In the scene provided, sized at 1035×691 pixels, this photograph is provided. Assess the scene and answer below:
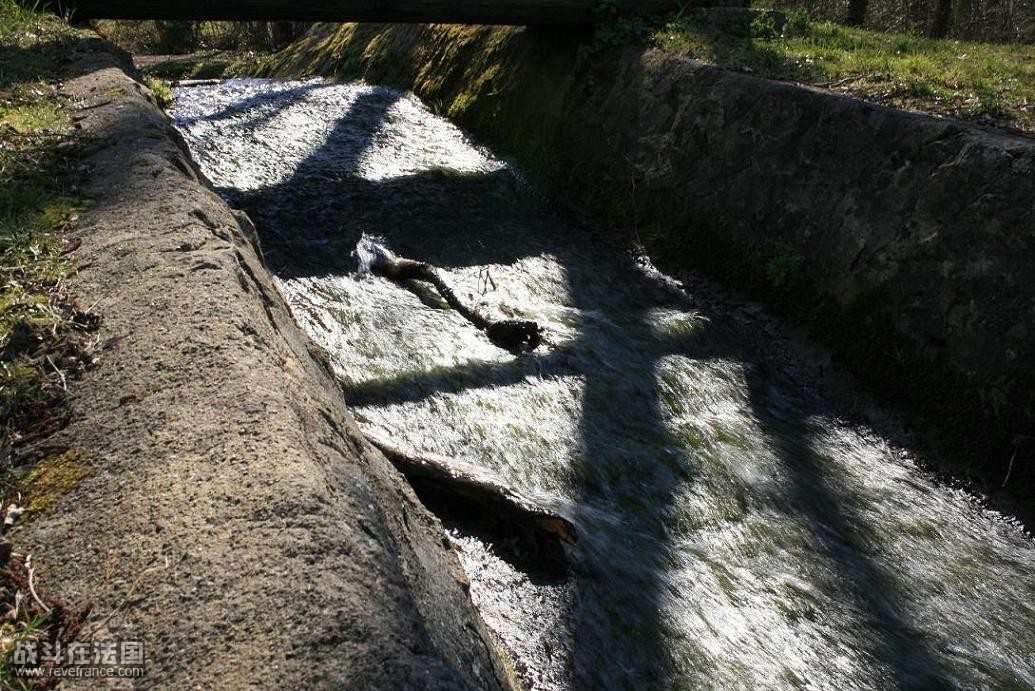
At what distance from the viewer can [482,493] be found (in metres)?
3.97

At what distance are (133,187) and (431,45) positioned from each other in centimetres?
956

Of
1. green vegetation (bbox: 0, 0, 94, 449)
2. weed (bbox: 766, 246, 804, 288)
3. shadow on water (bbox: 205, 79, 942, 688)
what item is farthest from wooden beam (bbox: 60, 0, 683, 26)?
weed (bbox: 766, 246, 804, 288)

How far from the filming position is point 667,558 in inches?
164

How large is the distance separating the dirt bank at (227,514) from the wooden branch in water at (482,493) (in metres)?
0.68

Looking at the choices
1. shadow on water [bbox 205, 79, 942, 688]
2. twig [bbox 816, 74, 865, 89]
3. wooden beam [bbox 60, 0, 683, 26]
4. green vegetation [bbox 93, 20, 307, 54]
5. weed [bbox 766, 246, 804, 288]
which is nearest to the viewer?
shadow on water [bbox 205, 79, 942, 688]

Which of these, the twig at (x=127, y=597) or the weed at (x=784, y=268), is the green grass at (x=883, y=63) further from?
the twig at (x=127, y=597)

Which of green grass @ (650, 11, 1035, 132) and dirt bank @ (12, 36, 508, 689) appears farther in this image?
green grass @ (650, 11, 1035, 132)

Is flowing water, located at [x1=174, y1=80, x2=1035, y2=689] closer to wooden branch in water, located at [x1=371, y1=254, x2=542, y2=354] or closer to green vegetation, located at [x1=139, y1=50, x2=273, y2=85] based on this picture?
wooden branch in water, located at [x1=371, y1=254, x2=542, y2=354]

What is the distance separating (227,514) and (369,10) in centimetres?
829

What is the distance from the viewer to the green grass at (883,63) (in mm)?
7090

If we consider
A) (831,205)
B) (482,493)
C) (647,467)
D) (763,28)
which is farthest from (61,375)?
(763,28)

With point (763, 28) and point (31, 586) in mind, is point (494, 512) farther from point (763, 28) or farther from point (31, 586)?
point (763, 28)

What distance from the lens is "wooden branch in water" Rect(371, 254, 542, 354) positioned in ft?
19.4

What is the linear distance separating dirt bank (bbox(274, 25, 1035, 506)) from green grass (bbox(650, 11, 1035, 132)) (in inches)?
26.8
